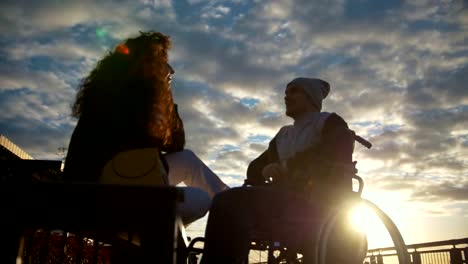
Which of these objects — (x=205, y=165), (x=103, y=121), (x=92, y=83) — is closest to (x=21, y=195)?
(x=103, y=121)

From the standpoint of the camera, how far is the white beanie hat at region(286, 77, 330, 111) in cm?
310

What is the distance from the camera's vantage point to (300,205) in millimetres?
2219

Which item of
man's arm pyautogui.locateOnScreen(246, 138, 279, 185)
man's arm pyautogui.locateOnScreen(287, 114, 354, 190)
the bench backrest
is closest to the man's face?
man's arm pyautogui.locateOnScreen(246, 138, 279, 185)

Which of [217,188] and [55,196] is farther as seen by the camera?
[217,188]

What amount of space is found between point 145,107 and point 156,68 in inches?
14.7

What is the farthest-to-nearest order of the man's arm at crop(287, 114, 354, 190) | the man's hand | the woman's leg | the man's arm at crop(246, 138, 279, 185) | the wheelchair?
the man's arm at crop(246, 138, 279, 185) < the woman's leg < the man's hand < the man's arm at crop(287, 114, 354, 190) < the wheelchair

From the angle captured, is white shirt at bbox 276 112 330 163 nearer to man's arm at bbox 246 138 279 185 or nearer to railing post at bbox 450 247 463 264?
man's arm at bbox 246 138 279 185

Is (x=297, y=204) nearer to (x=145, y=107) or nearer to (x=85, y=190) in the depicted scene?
(x=145, y=107)

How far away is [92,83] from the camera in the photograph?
2.55 metres

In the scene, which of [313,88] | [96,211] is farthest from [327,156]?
[96,211]

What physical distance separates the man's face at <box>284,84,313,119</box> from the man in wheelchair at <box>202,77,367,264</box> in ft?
1.16

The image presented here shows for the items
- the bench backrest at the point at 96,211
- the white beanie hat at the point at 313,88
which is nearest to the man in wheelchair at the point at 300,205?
the white beanie hat at the point at 313,88

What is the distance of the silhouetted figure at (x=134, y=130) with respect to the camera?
196 centimetres

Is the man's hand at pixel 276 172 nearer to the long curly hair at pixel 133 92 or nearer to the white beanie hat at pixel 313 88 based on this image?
Result: the long curly hair at pixel 133 92
